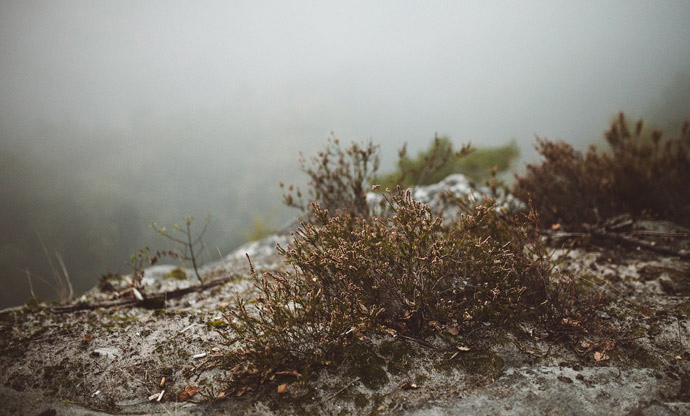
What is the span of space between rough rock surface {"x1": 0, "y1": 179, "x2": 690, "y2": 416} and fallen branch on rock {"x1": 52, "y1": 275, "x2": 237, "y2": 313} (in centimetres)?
41

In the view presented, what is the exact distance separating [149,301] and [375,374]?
260 cm

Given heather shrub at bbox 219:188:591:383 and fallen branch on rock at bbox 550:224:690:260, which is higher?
heather shrub at bbox 219:188:591:383

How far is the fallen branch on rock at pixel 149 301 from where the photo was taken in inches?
119

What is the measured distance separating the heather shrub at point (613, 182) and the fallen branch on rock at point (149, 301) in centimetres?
436

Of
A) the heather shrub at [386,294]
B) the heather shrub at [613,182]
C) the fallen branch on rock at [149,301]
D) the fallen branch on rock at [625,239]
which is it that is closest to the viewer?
the heather shrub at [386,294]

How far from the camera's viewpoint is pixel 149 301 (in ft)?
10.7

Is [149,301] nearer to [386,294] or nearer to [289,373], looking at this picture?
[289,373]

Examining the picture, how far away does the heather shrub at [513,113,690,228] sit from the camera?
4.46 meters

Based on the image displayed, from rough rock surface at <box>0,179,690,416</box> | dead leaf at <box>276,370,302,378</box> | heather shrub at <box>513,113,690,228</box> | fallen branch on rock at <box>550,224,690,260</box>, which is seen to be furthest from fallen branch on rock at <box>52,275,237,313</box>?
heather shrub at <box>513,113,690,228</box>

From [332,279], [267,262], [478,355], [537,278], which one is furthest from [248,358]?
[267,262]

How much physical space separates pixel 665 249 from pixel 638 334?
6.45 feet

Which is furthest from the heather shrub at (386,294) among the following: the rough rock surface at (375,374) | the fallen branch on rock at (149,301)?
the fallen branch on rock at (149,301)

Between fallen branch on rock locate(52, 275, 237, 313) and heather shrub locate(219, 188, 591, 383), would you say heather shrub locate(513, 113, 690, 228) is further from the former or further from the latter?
fallen branch on rock locate(52, 275, 237, 313)

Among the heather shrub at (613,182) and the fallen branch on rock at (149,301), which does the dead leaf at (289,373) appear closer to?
the fallen branch on rock at (149,301)
